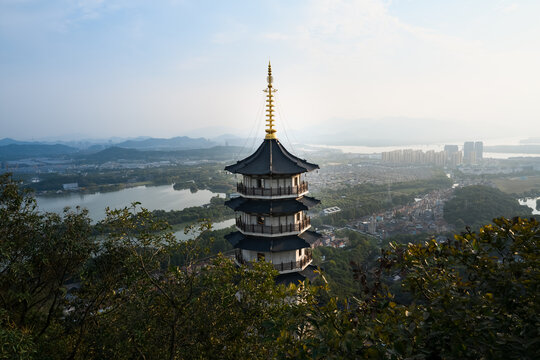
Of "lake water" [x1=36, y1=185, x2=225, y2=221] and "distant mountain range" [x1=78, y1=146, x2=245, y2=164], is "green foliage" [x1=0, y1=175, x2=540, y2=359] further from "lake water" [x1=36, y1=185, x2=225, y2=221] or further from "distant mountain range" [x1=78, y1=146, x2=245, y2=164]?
"distant mountain range" [x1=78, y1=146, x2=245, y2=164]

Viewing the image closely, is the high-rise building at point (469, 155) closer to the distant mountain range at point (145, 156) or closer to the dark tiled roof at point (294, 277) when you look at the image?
the distant mountain range at point (145, 156)

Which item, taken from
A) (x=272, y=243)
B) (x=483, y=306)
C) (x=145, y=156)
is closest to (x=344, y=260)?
(x=272, y=243)

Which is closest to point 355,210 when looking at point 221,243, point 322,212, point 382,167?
point 322,212

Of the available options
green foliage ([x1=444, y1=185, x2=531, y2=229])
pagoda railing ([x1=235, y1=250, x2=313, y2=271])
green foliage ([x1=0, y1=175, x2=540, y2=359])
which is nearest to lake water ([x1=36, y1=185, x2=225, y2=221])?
green foliage ([x1=444, y1=185, x2=531, y2=229])

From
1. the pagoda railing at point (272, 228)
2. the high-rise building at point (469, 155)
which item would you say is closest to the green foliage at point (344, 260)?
the pagoda railing at point (272, 228)

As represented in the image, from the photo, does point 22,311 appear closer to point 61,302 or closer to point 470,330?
point 61,302

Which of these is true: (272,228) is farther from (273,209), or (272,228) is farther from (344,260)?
(344,260)
